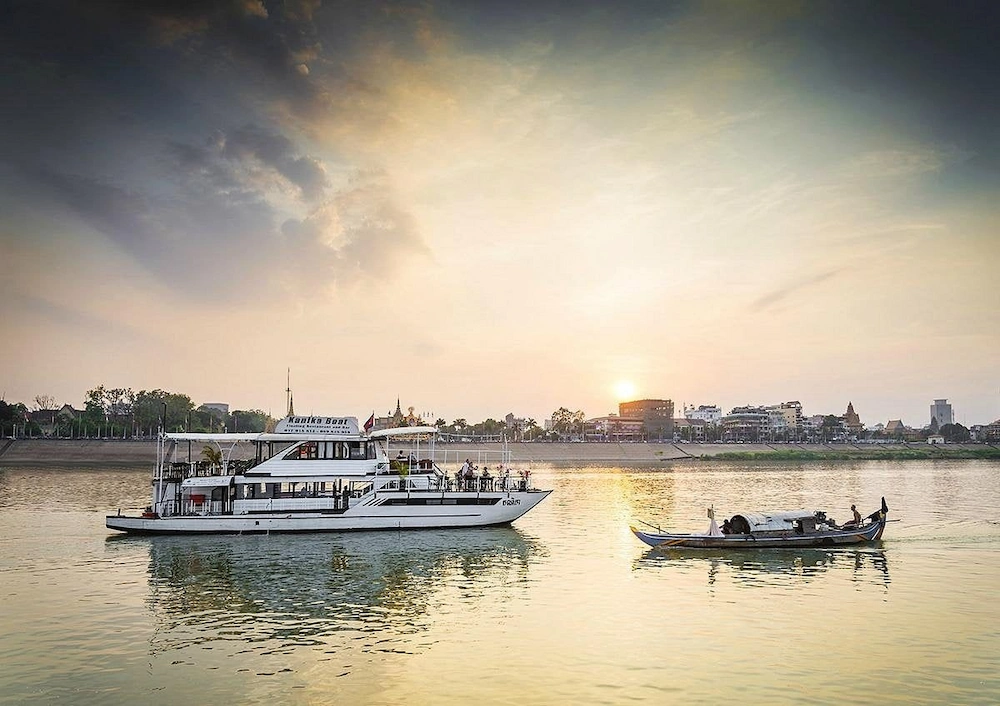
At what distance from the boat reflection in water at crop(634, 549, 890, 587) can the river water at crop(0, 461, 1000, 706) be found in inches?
10.0

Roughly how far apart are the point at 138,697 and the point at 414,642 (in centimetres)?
925

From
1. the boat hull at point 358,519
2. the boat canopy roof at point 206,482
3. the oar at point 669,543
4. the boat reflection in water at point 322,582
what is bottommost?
the boat reflection in water at point 322,582

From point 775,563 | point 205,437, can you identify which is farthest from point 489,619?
point 205,437

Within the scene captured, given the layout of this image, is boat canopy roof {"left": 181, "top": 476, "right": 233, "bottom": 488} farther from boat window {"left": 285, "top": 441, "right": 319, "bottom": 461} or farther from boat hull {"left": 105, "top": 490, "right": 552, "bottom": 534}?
boat window {"left": 285, "top": 441, "right": 319, "bottom": 461}

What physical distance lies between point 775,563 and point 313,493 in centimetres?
3196

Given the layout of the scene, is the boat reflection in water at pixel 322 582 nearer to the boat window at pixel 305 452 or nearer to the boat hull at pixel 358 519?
the boat hull at pixel 358 519

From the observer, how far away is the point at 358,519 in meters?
52.9

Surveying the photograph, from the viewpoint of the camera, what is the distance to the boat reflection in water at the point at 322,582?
1108 inches

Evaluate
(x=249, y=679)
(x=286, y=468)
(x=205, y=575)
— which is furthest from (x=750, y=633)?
(x=286, y=468)

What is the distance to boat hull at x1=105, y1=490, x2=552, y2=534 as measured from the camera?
51.1 metres

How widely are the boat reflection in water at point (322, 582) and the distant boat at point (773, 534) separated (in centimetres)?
921

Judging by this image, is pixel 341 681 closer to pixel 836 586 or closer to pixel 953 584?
pixel 836 586

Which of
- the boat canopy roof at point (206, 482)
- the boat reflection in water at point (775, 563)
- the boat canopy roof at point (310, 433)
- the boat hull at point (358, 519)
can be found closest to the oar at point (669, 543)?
the boat reflection in water at point (775, 563)

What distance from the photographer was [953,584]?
3731cm
